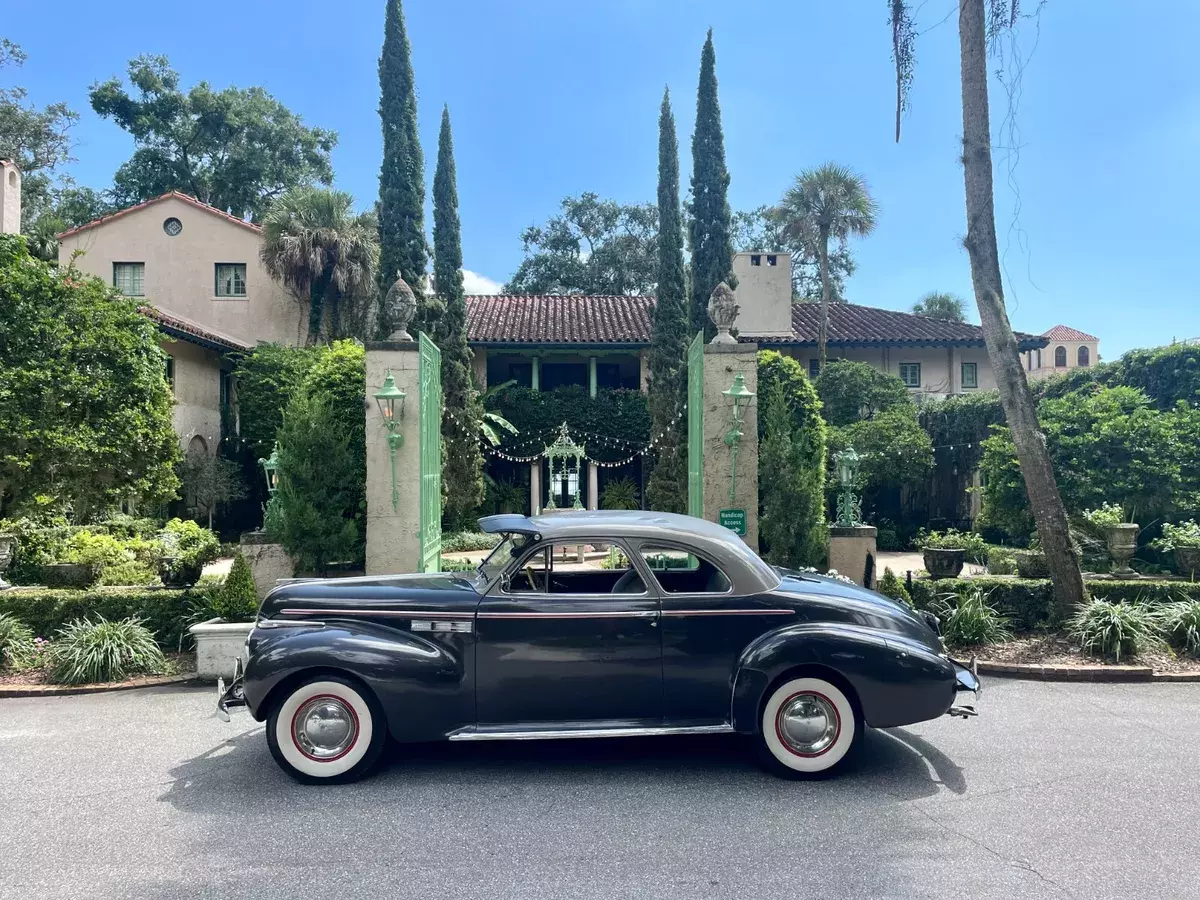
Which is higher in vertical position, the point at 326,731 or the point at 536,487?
the point at 536,487

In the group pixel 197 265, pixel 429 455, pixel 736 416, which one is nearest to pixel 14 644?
pixel 429 455

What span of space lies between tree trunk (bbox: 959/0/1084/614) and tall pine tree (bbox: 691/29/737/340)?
9.58 m

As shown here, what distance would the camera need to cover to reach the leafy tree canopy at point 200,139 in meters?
31.3

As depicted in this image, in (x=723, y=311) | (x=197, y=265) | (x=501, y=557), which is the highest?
(x=197, y=265)

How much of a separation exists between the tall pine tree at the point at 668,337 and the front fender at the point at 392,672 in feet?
47.1

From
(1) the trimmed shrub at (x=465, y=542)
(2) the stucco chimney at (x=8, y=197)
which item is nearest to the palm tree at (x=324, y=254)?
(2) the stucco chimney at (x=8, y=197)

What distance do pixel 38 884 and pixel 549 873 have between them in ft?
7.25

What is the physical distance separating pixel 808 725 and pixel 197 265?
79.0 ft

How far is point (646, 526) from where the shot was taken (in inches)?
199

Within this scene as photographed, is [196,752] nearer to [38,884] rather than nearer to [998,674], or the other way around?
[38,884]

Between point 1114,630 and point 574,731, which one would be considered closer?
point 574,731

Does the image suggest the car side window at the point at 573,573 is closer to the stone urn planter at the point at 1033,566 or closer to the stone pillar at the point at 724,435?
the stone pillar at the point at 724,435

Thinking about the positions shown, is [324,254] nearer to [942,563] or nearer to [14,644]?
[14,644]

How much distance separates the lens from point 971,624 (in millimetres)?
7816
